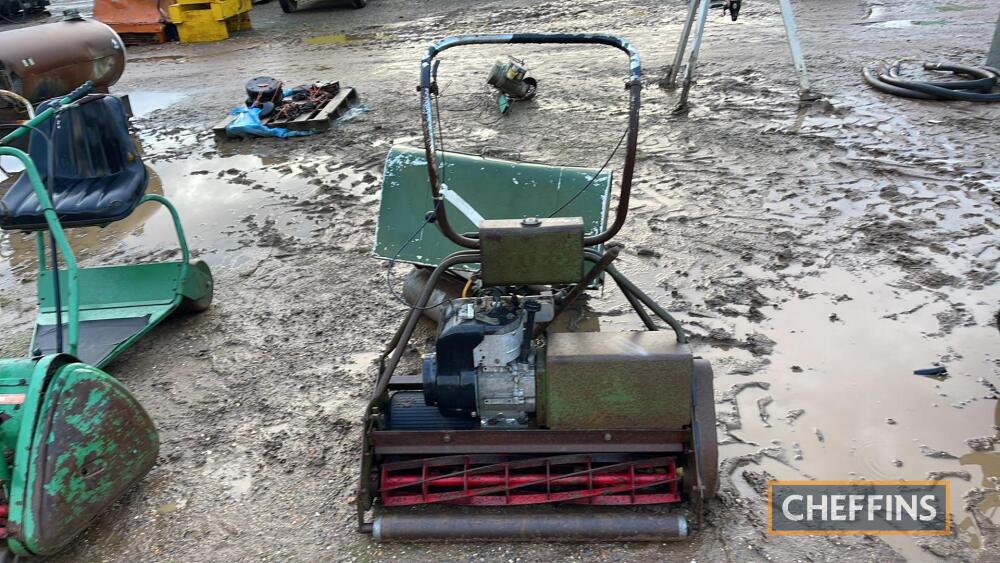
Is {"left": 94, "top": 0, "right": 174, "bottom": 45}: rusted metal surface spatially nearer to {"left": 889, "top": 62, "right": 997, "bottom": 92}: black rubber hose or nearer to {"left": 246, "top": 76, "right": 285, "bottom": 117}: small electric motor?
{"left": 246, "top": 76, "right": 285, "bottom": 117}: small electric motor

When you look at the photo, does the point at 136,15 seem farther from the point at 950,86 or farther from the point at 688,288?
the point at 950,86

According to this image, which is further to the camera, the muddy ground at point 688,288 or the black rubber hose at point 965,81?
the black rubber hose at point 965,81

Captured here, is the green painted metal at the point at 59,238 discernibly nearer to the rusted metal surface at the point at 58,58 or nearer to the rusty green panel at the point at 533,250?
the rusty green panel at the point at 533,250

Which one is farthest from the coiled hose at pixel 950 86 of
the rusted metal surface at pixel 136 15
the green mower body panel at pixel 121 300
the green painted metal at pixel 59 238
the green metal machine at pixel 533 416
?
the rusted metal surface at pixel 136 15

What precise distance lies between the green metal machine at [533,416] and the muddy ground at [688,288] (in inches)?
5.1

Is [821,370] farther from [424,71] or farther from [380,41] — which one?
[380,41]

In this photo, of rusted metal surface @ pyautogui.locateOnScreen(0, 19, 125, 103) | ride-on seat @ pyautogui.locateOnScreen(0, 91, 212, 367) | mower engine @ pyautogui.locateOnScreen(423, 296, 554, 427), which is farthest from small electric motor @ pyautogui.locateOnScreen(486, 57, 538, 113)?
mower engine @ pyautogui.locateOnScreen(423, 296, 554, 427)

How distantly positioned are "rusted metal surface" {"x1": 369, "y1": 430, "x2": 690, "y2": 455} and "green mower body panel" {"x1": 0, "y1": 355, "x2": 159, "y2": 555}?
3.50ft

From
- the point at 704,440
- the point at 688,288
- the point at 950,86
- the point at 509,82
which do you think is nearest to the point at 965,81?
the point at 950,86

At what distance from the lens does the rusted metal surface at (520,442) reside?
2.66 m

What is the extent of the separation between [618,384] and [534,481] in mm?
507

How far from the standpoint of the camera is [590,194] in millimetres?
3787

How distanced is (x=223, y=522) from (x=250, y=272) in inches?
90.1

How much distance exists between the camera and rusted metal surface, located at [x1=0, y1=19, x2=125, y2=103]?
→ 7.37m
